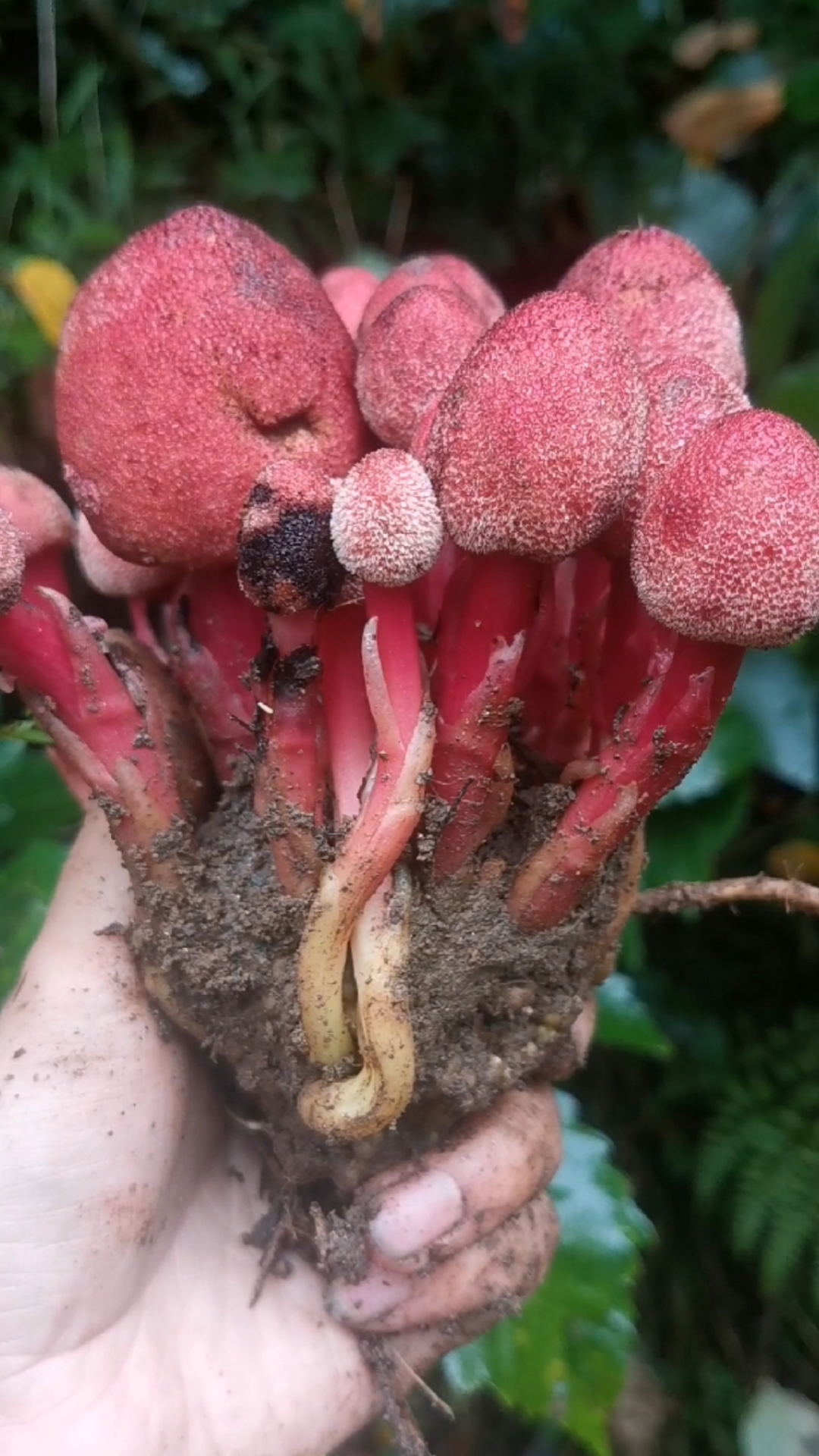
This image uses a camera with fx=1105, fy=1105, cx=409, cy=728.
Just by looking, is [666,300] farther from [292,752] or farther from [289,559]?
[292,752]

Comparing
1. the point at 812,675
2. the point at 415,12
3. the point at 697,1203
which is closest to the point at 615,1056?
the point at 697,1203

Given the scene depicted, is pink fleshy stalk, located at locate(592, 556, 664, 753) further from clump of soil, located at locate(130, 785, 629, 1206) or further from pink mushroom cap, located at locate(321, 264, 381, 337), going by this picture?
pink mushroom cap, located at locate(321, 264, 381, 337)

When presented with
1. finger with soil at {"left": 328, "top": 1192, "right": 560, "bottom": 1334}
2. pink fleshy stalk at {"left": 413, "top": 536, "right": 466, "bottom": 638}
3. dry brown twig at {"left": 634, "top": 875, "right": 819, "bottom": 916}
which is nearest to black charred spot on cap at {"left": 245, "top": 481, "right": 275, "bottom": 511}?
pink fleshy stalk at {"left": 413, "top": 536, "right": 466, "bottom": 638}

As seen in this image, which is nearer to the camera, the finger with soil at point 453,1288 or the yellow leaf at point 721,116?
the finger with soil at point 453,1288

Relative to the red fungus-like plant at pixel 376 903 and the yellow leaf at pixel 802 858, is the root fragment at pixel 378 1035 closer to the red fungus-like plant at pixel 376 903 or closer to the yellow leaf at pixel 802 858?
the red fungus-like plant at pixel 376 903

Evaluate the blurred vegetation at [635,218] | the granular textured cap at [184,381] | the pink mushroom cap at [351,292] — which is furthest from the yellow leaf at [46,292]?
the granular textured cap at [184,381]
